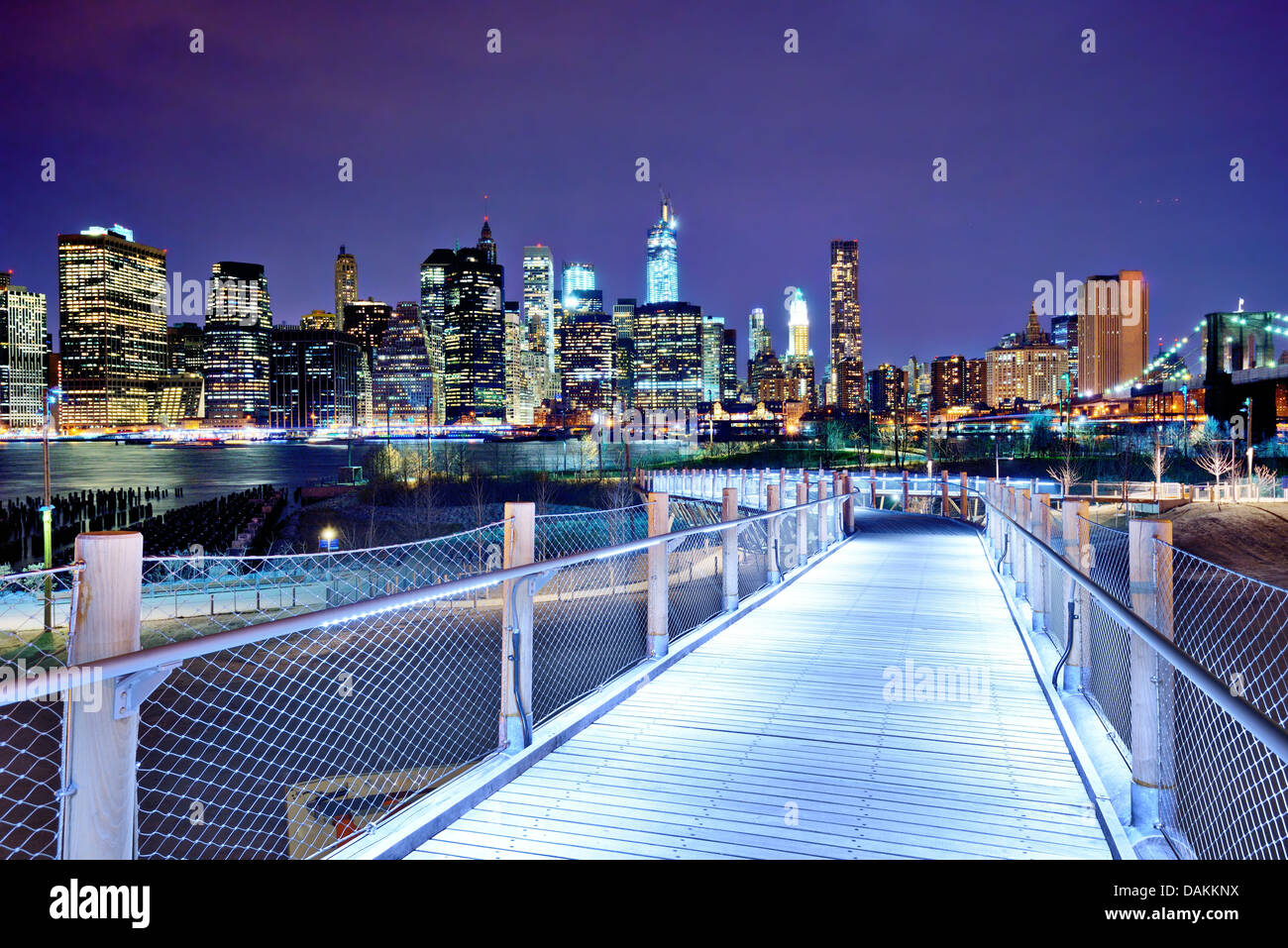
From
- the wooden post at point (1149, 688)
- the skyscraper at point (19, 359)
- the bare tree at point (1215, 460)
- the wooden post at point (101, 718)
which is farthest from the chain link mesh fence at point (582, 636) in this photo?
the skyscraper at point (19, 359)

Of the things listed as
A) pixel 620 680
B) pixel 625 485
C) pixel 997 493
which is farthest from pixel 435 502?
pixel 620 680

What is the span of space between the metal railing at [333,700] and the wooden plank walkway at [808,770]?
55cm

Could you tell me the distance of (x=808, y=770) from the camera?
4.54 meters

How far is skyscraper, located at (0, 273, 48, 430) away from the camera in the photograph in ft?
601

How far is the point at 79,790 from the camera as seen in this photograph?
2340mm

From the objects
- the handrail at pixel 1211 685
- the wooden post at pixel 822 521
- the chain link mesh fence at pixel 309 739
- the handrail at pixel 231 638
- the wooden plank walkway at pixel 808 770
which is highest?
the handrail at pixel 231 638

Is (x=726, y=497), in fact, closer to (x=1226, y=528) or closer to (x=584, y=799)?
(x=584, y=799)

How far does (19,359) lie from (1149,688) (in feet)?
757

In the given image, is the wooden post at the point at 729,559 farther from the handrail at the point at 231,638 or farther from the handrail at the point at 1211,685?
the handrail at the point at 1211,685

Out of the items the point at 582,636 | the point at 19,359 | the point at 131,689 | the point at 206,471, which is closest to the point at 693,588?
the point at 582,636

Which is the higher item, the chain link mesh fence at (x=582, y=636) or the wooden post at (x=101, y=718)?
the wooden post at (x=101, y=718)

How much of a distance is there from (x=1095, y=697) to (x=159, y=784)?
12.7 meters

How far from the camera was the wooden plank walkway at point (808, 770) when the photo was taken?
3.64m

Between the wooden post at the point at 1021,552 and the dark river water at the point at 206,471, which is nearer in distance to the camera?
the wooden post at the point at 1021,552
